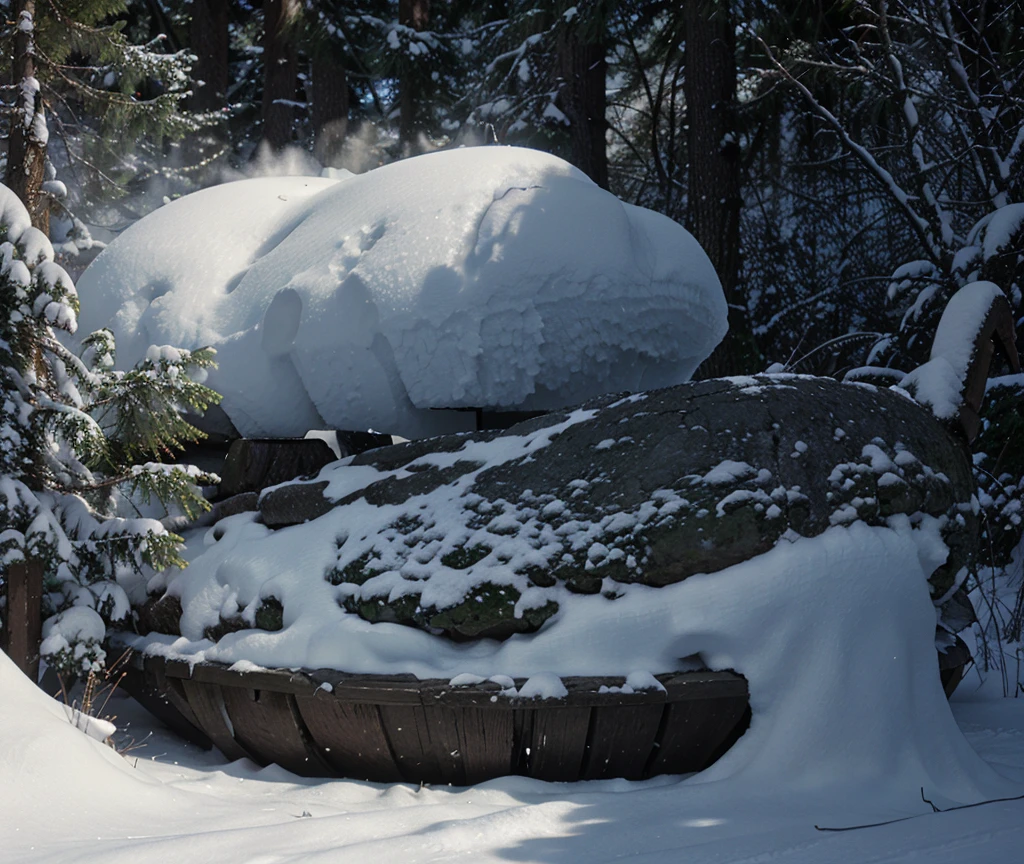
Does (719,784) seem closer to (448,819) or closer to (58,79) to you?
(448,819)

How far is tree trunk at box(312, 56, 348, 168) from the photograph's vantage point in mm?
12227

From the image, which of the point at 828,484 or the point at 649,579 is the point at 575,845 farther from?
the point at 828,484

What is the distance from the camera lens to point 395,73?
12266 millimetres

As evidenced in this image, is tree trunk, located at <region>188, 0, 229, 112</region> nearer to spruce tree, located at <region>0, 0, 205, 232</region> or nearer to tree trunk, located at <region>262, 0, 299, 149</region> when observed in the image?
tree trunk, located at <region>262, 0, 299, 149</region>

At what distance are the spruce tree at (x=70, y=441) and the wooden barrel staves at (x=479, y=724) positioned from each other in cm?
64

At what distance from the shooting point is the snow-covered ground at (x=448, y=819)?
238 cm

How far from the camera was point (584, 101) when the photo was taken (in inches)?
380

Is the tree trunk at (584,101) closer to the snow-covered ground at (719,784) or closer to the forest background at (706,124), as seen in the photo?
the forest background at (706,124)

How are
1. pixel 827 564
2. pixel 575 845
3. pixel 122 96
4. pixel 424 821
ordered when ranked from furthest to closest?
1. pixel 122 96
2. pixel 827 564
3. pixel 424 821
4. pixel 575 845

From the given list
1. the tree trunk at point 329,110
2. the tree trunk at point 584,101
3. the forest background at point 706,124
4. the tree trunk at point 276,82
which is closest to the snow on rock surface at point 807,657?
the forest background at point 706,124

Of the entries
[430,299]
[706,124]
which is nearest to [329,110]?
[706,124]

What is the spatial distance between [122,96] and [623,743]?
5259 mm

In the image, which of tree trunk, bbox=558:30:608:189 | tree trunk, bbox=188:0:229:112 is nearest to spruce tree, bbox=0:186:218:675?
tree trunk, bbox=558:30:608:189

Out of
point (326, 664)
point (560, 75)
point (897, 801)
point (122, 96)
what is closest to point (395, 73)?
point (560, 75)
